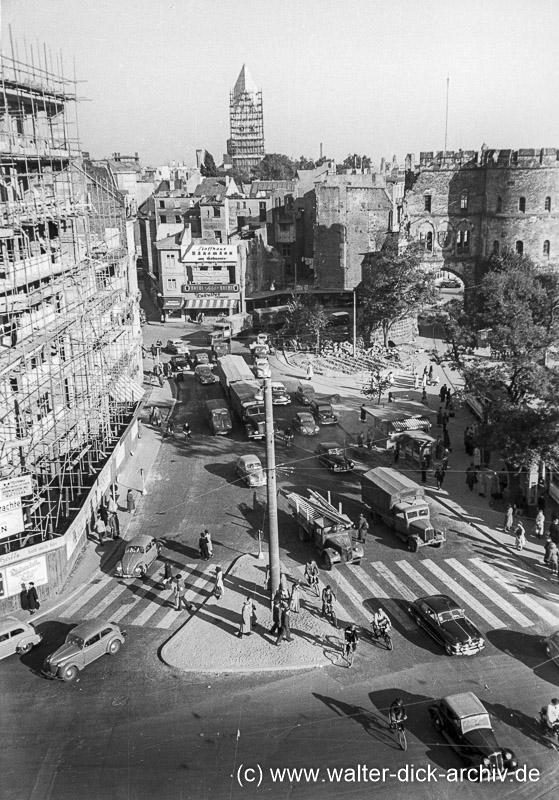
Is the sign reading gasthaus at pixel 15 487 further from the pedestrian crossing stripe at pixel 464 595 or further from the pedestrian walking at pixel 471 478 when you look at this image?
the pedestrian walking at pixel 471 478

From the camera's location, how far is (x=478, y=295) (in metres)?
55.0

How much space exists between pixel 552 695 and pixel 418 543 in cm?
870

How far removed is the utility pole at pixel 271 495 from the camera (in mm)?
23625

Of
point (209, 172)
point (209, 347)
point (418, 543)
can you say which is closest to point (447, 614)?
point (418, 543)

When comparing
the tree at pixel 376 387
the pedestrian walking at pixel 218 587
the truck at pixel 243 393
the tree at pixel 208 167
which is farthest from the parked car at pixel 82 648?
the tree at pixel 208 167

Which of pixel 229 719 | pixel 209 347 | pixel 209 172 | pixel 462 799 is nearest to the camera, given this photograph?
pixel 462 799

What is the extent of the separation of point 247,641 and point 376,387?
2877cm

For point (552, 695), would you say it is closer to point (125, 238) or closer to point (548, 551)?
point (548, 551)

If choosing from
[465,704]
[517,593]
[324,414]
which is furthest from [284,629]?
[324,414]

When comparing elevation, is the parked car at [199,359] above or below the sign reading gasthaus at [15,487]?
below

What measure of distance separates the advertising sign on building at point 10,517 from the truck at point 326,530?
33.9 feet

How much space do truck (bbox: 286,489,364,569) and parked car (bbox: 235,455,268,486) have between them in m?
4.36

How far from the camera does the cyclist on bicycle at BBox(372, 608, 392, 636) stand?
877 inches

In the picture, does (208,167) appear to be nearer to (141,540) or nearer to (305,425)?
(305,425)
